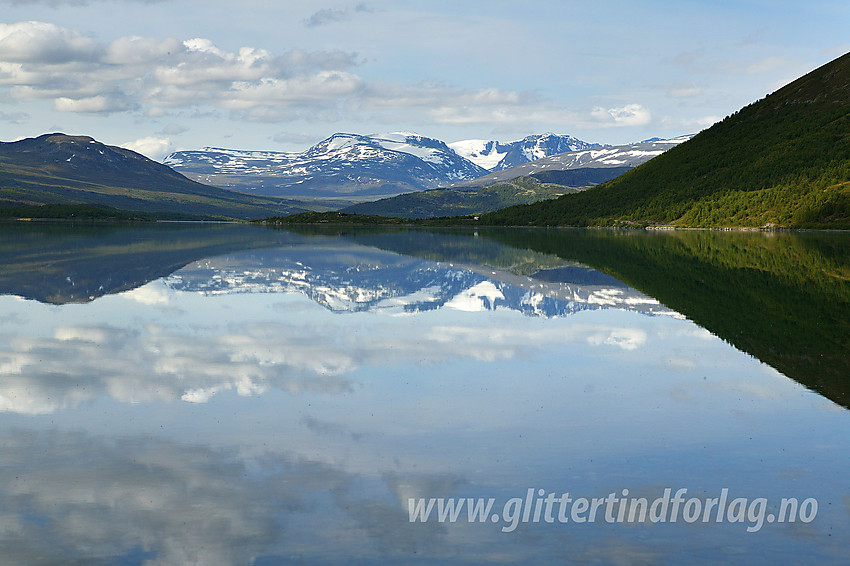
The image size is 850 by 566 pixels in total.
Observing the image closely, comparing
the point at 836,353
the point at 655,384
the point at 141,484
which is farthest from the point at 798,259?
the point at 141,484

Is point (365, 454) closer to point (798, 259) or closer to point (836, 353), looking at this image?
point (836, 353)

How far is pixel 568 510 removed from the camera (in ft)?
46.0

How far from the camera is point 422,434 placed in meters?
18.6

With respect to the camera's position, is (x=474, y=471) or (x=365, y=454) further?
(x=365, y=454)

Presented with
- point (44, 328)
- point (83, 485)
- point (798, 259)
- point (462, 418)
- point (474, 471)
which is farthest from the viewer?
point (798, 259)

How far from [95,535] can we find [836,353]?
26.8 meters

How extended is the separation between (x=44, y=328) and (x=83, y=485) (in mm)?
21829

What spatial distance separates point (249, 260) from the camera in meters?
81.5

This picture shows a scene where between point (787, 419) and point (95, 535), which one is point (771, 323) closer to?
point (787, 419)

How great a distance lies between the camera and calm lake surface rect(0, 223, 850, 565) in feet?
42.6

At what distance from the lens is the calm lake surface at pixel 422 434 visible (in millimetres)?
12977

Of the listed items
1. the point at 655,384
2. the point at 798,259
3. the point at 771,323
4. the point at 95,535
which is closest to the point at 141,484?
the point at 95,535

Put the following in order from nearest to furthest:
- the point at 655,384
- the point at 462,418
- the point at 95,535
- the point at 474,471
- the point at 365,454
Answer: the point at 95,535 < the point at 474,471 < the point at 365,454 < the point at 462,418 < the point at 655,384

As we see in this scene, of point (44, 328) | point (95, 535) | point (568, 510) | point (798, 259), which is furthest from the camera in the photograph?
point (798, 259)
